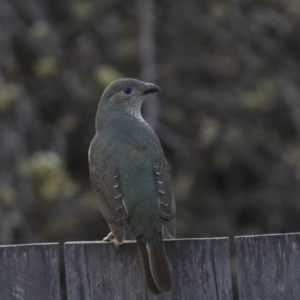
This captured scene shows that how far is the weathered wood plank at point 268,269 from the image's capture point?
4191 millimetres

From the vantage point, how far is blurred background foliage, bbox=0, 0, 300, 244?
28.0 ft

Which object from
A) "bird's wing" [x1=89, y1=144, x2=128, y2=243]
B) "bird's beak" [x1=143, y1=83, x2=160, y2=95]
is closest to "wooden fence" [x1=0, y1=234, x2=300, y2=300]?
"bird's wing" [x1=89, y1=144, x2=128, y2=243]

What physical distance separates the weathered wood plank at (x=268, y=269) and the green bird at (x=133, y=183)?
18.2 inches

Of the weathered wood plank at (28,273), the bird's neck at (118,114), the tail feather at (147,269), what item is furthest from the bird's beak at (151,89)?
the weathered wood plank at (28,273)

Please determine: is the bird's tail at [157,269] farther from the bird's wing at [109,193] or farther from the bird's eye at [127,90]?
the bird's eye at [127,90]

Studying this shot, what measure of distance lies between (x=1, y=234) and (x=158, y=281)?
11.5ft

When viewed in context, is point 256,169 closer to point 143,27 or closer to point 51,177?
point 143,27

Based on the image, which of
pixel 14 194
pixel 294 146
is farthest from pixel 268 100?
pixel 14 194

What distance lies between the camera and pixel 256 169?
9.43m

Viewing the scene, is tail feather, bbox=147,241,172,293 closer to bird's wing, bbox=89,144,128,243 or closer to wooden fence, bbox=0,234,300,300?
wooden fence, bbox=0,234,300,300

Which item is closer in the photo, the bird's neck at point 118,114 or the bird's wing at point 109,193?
the bird's wing at point 109,193

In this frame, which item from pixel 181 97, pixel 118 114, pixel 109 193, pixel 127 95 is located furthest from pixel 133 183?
pixel 181 97

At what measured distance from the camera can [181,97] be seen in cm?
947

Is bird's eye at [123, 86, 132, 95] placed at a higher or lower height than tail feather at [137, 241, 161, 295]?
higher
